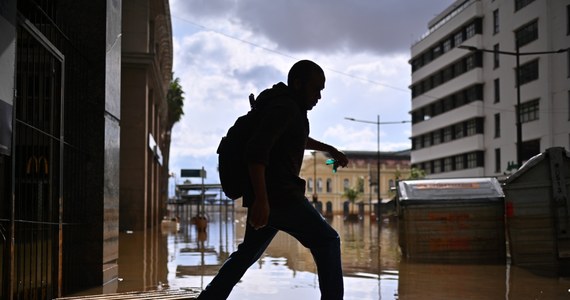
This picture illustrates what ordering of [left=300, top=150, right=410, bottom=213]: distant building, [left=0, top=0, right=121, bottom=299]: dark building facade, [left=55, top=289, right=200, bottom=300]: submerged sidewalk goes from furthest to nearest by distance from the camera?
[left=300, top=150, right=410, bottom=213]: distant building → [left=0, top=0, right=121, bottom=299]: dark building facade → [left=55, top=289, right=200, bottom=300]: submerged sidewalk

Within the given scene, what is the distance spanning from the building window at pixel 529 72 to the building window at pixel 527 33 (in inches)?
59.5

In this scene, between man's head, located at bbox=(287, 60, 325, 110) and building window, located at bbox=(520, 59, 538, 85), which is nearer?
man's head, located at bbox=(287, 60, 325, 110)

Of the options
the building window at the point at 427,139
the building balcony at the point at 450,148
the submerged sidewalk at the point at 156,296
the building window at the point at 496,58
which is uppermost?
the building window at the point at 496,58

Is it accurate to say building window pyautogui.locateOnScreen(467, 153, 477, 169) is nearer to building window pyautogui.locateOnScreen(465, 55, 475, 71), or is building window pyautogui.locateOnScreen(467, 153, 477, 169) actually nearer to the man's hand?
building window pyautogui.locateOnScreen(465, 55, 475, 71)

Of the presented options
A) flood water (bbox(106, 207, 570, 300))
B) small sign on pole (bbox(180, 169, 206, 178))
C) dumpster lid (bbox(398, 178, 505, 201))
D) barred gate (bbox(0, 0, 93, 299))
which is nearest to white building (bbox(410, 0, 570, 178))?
small sign on pole (bbox(180, 169, 206, 178))

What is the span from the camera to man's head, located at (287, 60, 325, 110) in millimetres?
4430

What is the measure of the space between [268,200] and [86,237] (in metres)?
3.86

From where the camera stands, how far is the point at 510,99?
182ft

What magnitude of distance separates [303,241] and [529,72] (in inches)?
1957

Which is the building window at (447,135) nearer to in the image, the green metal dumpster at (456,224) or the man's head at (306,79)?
the green metal dumpster at (456,224)

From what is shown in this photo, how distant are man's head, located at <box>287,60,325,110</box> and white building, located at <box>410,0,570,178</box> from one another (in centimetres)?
3867

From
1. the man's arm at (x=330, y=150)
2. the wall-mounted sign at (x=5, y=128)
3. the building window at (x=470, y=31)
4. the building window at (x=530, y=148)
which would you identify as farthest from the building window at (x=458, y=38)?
the wall-mounted sign at (x=5, y=128)

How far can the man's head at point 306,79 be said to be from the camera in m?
4.43

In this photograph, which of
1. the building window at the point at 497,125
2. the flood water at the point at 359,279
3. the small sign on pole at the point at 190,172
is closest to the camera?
the flood water at the point at 359,279
